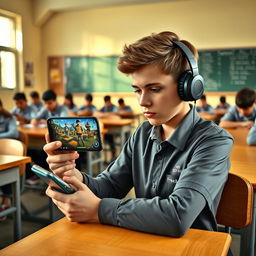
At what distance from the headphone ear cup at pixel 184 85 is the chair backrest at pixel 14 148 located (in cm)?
165

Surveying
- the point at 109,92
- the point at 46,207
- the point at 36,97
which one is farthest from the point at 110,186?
the point at 109,92

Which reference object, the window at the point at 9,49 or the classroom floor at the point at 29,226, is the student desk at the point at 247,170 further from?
the window at the point at 9,49

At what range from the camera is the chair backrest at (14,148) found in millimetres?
2447

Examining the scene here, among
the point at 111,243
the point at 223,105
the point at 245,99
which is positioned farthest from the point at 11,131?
the point at 223,105

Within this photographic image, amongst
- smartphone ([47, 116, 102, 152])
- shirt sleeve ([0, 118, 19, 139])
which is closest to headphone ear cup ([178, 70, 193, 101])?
smartphone ([47, 116, 102, 152])

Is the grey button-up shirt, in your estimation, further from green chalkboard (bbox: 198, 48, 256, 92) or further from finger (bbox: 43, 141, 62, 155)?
green chalkboard (bbox: 198, 48, 256, 92)

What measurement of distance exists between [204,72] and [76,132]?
6.82 metres

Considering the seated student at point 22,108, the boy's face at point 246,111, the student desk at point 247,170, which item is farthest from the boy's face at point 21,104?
the student desk at point 247,170

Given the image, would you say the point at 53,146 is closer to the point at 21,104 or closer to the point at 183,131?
the point at 183,131

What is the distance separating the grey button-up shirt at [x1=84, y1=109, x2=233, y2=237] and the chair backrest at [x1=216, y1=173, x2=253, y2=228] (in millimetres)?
82

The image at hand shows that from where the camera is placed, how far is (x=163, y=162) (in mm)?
1157

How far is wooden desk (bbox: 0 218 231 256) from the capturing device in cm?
82

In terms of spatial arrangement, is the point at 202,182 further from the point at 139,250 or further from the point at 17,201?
the point at 17,201

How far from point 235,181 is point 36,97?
613 centimetres
